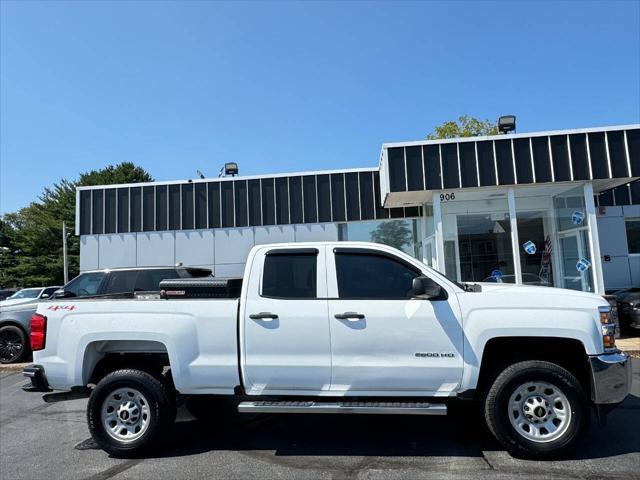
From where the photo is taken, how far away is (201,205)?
16.9 metres

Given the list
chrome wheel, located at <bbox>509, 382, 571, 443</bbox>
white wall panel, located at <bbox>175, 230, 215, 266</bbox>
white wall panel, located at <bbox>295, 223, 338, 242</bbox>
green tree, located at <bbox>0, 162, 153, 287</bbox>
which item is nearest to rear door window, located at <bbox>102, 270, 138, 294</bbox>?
white wall panel, located at <bbox>175, 230, 215, 266</bbox>

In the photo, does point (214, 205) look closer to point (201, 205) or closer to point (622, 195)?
point (201, 205)

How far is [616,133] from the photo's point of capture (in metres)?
11.4

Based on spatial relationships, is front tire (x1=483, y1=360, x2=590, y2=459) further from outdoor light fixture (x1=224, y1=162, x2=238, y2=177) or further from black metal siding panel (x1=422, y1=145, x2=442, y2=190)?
outdoor light fixture (x1=224, y1=162, x2=238, y2=177)

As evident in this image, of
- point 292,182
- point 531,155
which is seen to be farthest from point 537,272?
point 292,182

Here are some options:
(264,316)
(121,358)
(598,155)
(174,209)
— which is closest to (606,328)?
(264,316)

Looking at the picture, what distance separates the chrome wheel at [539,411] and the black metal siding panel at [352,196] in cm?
1191

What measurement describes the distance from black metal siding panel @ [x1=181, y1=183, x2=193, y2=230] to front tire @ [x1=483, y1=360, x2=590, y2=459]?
1438 centimetres

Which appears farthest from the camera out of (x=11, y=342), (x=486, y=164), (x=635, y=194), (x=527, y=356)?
(x=635, y=194)

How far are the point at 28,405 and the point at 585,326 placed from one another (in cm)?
824

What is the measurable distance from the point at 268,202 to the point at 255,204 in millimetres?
503

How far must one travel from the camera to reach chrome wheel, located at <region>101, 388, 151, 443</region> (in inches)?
186

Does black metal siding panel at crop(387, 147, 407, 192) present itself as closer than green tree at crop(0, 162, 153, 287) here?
Yes

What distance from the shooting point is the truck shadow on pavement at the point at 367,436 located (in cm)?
461
